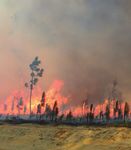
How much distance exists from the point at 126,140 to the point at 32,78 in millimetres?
112641

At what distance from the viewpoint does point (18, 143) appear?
52688 mm

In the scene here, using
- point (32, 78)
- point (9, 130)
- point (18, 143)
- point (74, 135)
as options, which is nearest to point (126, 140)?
point (74, 135)

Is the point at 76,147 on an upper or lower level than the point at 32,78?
lower

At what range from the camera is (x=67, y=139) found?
1879 inches

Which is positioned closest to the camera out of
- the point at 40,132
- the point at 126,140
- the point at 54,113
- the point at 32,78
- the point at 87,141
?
the point at 126,140

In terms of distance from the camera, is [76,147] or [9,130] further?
[9,130]

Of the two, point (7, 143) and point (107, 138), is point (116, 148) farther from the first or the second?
point (7, 143)

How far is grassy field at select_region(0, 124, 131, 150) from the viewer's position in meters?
41.1

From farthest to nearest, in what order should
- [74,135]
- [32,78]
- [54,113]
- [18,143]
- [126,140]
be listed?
1. [54,113]
2. [32,78]
3. [18,143]
4. [74,135]
5. [126,140]

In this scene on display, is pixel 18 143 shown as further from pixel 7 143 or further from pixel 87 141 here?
pixel 87 141

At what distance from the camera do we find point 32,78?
152 metres

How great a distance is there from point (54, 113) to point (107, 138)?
486 feet

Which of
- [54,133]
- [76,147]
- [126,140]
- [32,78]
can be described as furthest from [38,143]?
Result: [32,78]

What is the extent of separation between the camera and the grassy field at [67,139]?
135 feet
